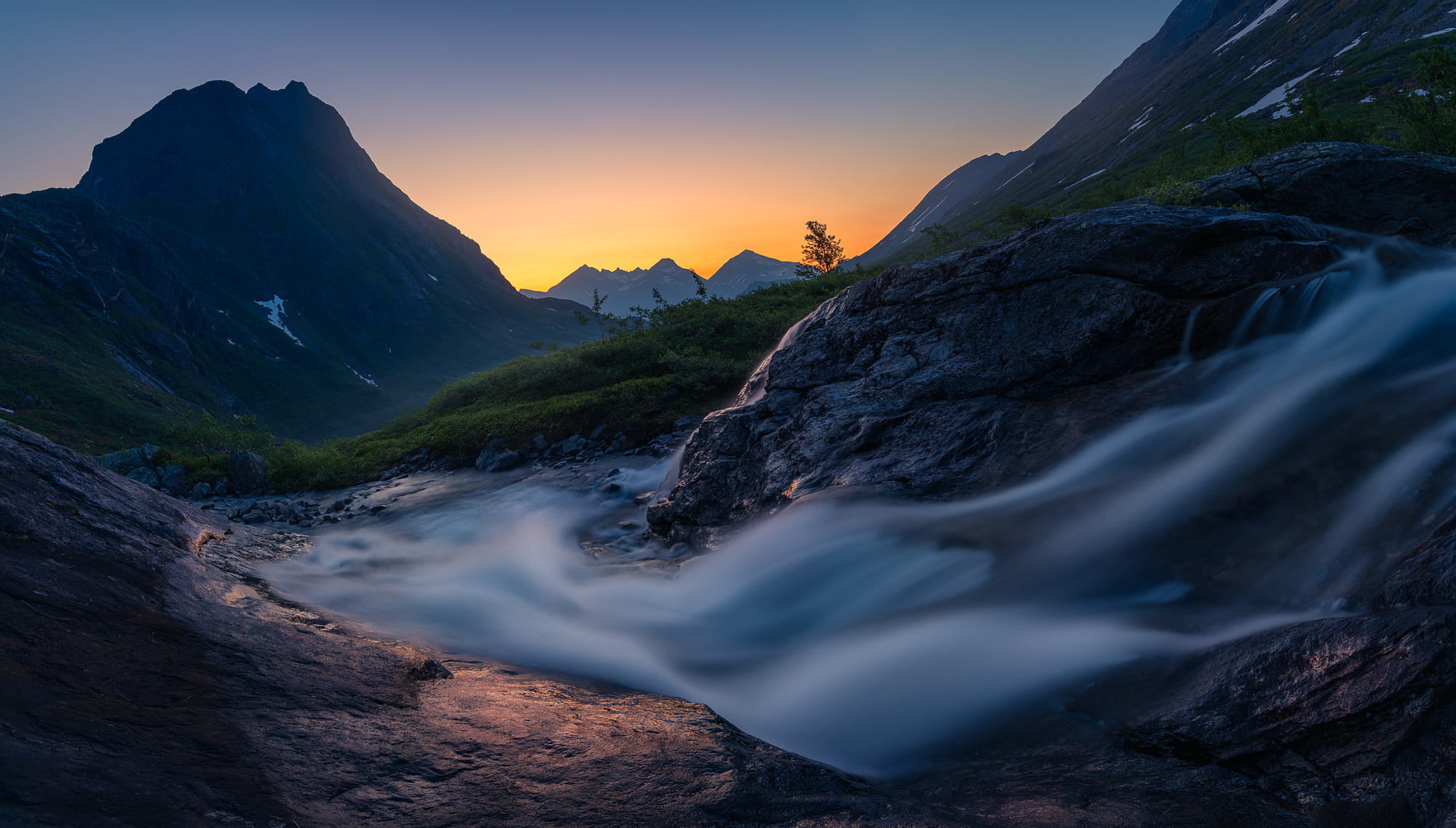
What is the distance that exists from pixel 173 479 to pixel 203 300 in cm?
13301

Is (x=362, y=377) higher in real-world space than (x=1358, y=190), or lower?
higher

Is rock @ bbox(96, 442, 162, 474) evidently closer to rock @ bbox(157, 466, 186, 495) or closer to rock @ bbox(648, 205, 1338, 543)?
rock @ bbox(157, 466, 186, 495)

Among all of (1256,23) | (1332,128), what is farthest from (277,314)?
→ (1256,23)

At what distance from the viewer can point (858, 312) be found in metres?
12.0

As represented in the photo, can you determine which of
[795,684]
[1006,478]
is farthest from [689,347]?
[795,684]

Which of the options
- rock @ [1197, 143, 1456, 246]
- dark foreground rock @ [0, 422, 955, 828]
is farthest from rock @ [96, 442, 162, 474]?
rock @ [1197, 143, 1456, 246]

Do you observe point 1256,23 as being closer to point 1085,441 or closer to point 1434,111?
point 1434,111

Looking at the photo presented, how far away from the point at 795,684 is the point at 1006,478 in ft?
13.2

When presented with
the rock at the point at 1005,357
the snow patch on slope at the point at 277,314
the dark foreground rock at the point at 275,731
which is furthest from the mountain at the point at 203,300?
the rock at the point at 1005,357

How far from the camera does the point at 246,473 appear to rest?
66.9ft

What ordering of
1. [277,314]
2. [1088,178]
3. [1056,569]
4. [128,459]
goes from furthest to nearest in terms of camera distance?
[277,314]
[1088,178]
[128,459]
[1056,569]

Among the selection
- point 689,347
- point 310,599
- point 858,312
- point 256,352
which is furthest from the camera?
point 256,352

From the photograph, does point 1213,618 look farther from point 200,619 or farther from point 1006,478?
point 200,619

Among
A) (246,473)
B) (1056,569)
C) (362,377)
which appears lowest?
(1056,569)
